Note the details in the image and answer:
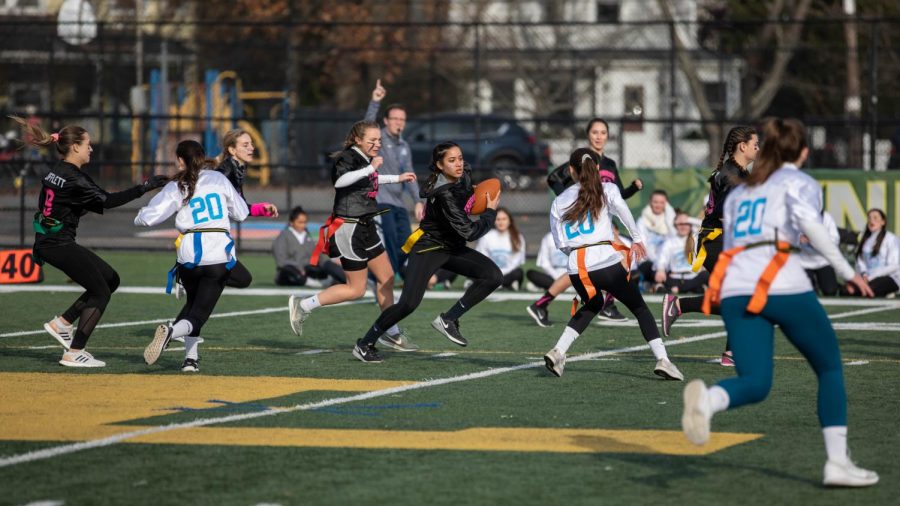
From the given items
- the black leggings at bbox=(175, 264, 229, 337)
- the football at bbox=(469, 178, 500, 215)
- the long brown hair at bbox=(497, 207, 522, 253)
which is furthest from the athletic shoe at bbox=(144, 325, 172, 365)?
the long brown hair at bbox=(497, 207, 522, 253)

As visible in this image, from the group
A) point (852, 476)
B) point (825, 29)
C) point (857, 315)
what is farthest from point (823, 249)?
point (825, 29)

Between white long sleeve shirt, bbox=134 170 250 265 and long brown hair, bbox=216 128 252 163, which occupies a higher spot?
long brown hair, bbox=216 128 252 163

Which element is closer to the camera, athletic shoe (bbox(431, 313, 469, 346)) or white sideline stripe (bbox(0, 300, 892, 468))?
white sideline stripe (bbox(0, 300, 892, 468))

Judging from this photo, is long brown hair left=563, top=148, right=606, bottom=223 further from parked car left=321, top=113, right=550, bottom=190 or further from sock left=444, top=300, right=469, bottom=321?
parked car left=321, top=113, right=550, bottom=190

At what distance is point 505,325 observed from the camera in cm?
1440

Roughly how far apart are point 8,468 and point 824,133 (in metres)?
31.3

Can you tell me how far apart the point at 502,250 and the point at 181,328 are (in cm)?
888

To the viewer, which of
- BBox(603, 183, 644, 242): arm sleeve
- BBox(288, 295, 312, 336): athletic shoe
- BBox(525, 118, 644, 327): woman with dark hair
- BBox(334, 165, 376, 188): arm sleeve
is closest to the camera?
BBox(603, 183, 644, 242): arm sleeve

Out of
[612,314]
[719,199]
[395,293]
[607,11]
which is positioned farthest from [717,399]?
[607,11]

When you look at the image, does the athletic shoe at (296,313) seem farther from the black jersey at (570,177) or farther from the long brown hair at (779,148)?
the long brown hair at (779,148)

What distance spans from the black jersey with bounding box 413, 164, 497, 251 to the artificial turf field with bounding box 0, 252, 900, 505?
3.25 ft

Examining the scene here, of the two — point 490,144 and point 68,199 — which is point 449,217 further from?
point 490,144

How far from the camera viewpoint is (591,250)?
33.6 feet

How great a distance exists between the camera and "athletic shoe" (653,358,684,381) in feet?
33.6
